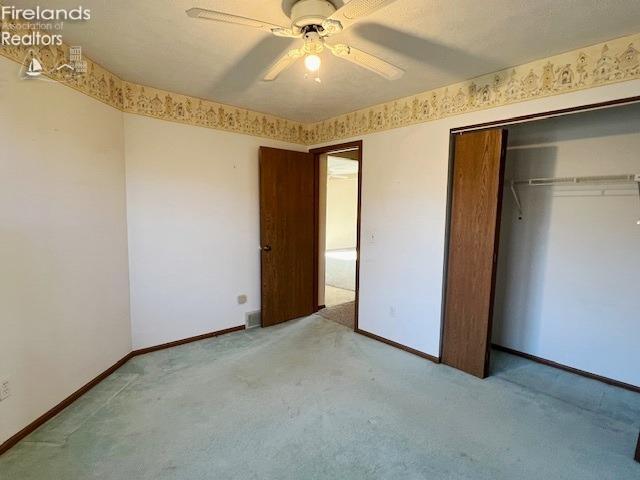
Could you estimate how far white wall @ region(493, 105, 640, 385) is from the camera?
2.62 meters

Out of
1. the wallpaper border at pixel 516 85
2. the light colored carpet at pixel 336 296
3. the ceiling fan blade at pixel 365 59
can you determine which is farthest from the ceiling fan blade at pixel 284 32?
the light colored carpet at pixel 336 296

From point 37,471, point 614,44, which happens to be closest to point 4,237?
point 37,471

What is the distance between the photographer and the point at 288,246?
403cm

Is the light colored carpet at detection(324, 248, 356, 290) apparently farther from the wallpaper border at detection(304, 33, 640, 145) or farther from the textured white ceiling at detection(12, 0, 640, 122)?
the textured white ceiling at detection(12, 0, 640, 122)

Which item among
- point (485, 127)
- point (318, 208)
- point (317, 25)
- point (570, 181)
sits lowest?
point (318, 208)

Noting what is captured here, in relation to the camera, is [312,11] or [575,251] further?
[575,251]

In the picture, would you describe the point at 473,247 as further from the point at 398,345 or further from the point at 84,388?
the point at 84,388

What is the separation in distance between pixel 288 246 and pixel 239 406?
6.69 ft

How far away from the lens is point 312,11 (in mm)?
1581

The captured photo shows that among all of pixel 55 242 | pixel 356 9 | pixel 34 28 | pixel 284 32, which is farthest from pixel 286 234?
pixel 356 9

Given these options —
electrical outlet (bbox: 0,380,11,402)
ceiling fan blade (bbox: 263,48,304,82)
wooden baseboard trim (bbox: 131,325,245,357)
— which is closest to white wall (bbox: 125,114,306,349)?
wooden baseboard trim (bbox: 131,325,245,357)

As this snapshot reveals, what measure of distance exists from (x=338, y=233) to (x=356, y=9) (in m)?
9.46

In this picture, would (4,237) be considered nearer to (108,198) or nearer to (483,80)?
(108,198)

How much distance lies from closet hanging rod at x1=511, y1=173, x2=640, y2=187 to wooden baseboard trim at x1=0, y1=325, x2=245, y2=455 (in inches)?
130
